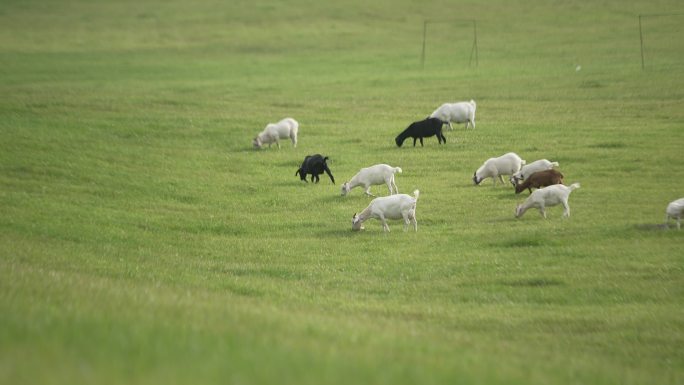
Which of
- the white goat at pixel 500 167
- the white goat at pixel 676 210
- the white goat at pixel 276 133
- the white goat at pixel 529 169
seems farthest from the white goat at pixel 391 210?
the white goat at pixel 276 133

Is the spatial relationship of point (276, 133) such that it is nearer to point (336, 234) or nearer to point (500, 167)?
point (500, 167)

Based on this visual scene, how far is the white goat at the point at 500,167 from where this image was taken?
1078 inches

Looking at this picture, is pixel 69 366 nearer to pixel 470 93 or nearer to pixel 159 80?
pixel 470 93

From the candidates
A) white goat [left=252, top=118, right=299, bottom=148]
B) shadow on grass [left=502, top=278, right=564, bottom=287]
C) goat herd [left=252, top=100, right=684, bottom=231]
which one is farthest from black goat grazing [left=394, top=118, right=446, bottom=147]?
shadow on grass [left=502, top=278, right=564, bottom=287]

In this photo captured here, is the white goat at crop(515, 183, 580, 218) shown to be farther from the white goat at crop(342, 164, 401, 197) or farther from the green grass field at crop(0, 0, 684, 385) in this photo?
the white goat at crop(342, 164, 401, 197)

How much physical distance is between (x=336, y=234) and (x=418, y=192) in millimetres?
2142

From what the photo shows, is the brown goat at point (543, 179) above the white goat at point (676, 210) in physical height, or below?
above

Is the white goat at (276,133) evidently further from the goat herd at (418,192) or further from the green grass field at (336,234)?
the green grass field at (336,234)

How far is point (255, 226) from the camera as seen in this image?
23.9 meters

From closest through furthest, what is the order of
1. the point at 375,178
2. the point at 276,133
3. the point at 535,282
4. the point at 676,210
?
1. the point at 535,282
2. the point at 676,210
3. the point at 375,178
4. the point at 276,133

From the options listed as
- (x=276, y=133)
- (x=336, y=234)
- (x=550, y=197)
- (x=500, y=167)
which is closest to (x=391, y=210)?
(x=336, y=234)

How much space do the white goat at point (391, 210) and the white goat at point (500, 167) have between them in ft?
18.4

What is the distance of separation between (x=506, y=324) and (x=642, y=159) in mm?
17448

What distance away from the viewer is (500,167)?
27531 mm
